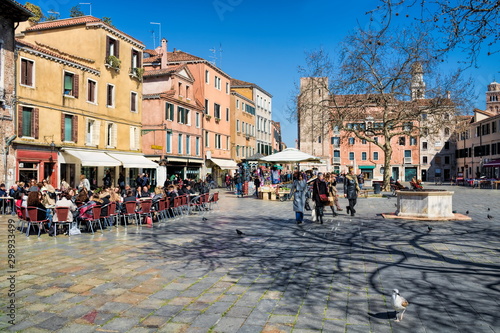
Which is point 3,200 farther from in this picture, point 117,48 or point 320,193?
point 117,48

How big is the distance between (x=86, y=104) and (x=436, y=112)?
70.0 ft

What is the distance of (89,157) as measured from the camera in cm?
2362

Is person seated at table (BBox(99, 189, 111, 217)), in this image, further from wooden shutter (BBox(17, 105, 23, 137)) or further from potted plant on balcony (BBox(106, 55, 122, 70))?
potted plant on balcony (BBox(106, 55, 122, 70))

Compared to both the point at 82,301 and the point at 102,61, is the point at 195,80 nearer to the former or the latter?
the point at 102,61

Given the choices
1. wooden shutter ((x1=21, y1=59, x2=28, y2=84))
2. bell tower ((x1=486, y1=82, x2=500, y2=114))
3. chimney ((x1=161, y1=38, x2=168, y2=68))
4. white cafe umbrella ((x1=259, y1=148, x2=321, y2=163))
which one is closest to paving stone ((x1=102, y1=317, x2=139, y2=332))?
white cafe umbrella ((x1=259, y1=148, x2=321, y2=163))

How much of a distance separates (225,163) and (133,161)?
1628 centimetres

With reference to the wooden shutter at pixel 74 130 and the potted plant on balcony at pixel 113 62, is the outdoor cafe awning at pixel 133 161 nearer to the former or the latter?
the wooden shutter at pixel 74 130

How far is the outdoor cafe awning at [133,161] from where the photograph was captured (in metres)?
26.7

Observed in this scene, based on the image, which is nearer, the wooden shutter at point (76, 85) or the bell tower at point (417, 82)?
the wooden shutter at point (76, 85)

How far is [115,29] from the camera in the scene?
27125mm

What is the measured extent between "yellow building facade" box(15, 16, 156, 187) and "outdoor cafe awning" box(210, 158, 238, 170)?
1062cm

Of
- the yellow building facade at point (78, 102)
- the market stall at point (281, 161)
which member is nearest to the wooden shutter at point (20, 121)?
the yellow building facade at point (78, 102)

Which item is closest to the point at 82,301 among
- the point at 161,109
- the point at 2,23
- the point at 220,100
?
the point at 2,23

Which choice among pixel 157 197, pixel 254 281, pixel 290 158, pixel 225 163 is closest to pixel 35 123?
pixel 157 197
